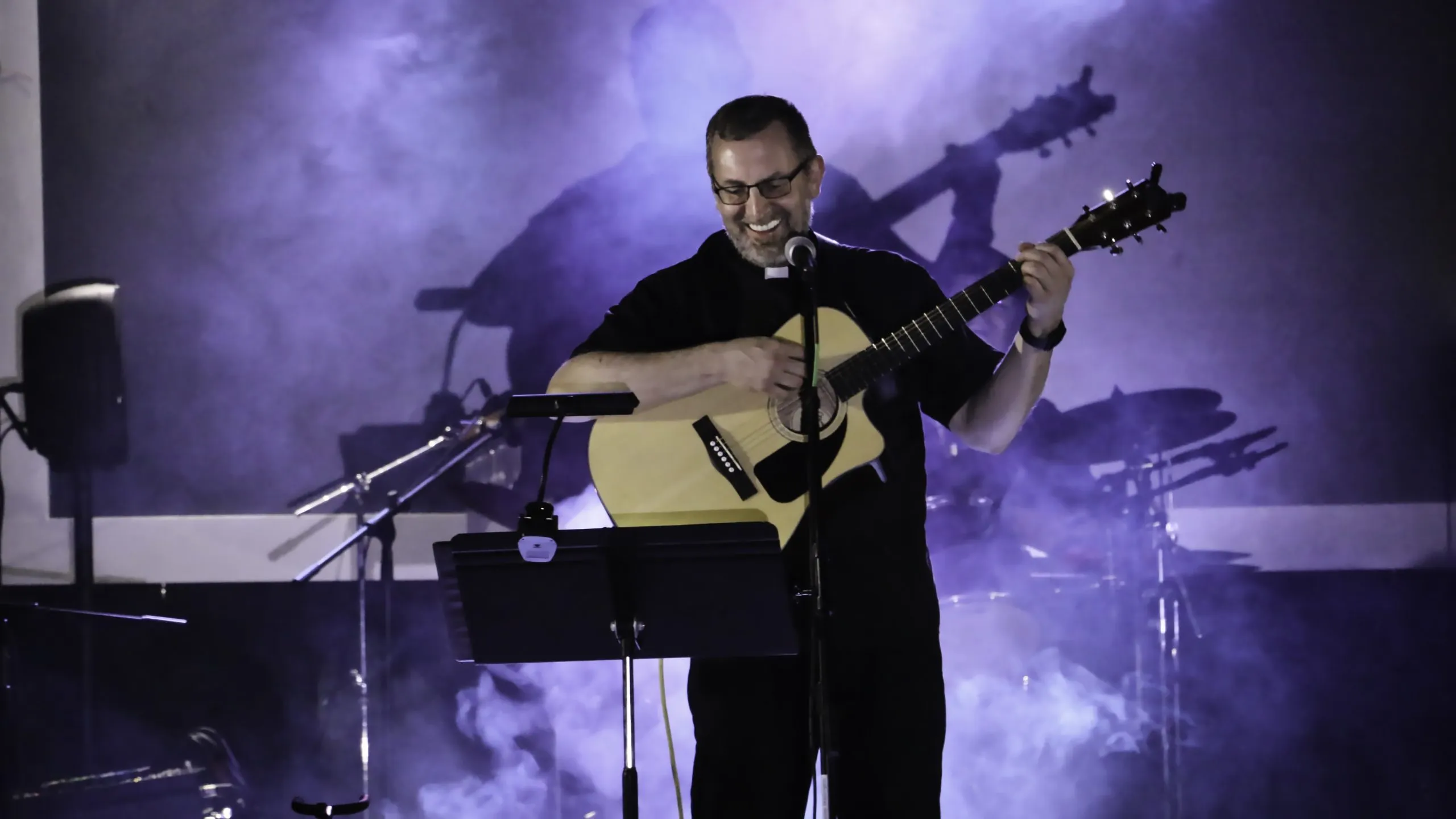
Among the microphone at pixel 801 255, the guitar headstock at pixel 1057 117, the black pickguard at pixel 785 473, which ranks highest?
the guitar headstock at pixel 1057 117

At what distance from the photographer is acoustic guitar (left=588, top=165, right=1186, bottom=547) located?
2.49 metres

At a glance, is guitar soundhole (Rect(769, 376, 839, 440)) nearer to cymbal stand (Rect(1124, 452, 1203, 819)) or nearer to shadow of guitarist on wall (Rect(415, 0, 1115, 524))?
shadow of guitarist on wall (Rect(415, 0, 1115, 524))

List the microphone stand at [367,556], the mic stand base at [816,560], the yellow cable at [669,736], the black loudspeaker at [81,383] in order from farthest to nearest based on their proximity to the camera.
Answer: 1. the black loudspeaker at [81,383]
2. the microphone stand at [367,556]
3. the yellow cable at [669,736]
4. the mic stand base at [816,560]

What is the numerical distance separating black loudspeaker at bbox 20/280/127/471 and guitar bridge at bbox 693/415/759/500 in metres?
2.52

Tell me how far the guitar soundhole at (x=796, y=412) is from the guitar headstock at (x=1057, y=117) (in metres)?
1.69

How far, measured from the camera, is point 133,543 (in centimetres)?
413

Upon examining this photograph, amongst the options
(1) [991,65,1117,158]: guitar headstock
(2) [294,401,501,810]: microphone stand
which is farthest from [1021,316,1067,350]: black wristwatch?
(2) [294,401,501,810]: microphone stand

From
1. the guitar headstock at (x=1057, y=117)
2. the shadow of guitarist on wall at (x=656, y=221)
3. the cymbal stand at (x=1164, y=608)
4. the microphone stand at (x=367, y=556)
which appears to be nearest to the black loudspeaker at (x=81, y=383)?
the microphone stand at (x=367, y=556)

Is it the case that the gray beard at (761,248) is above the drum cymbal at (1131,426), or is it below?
above

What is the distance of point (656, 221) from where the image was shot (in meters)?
4.04

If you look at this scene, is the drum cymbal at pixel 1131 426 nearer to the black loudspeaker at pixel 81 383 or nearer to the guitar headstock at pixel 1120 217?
the guitar headstock at pixel 1120 217

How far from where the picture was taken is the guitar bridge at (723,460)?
2.56 m

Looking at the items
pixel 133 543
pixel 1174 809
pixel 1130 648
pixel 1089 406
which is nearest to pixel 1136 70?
pixel 1089 406

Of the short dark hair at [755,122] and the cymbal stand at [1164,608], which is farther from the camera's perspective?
the cymbal stand at [1164,608]
